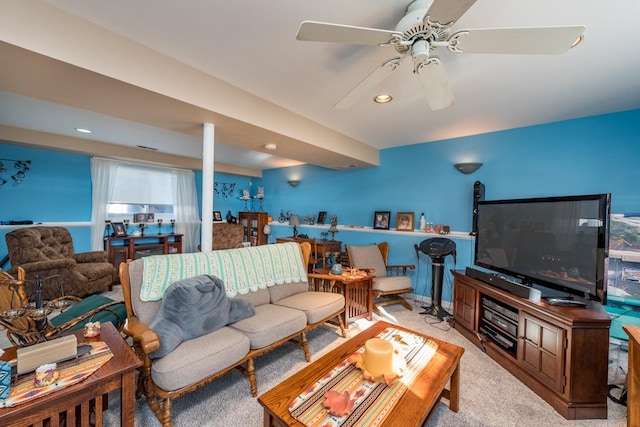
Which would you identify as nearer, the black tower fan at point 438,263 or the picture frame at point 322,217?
the black tower fan at point 438,263

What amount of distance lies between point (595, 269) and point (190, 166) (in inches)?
241

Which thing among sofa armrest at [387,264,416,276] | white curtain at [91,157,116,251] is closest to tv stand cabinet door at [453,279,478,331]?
sofa armrest at [387,264,416,276]

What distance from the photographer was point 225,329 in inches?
73.2

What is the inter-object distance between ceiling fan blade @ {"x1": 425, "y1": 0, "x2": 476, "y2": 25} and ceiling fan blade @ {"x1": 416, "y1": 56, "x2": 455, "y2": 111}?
9.9 inches

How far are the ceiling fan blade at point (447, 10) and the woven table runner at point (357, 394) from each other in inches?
67.8

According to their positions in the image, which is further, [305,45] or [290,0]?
[305,45]

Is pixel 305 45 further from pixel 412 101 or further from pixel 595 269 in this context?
pixel 595 269

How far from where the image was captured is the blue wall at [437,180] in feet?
8.59

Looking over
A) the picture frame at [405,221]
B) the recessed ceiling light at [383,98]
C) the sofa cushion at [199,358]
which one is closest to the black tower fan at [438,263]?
the picture frame at [405,221]

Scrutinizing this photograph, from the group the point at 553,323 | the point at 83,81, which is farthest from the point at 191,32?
the point at 553,323

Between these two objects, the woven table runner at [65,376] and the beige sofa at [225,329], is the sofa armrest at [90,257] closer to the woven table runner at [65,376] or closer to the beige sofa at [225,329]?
the beige sofa at [225,329]

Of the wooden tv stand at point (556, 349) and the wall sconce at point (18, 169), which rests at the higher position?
the wall sconce at point (18, 169)

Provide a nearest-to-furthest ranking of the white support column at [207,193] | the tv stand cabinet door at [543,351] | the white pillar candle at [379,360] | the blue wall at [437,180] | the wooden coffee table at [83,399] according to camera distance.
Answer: the wooden coffee table at [83,399]
the white pillar candle at [379,360]
the tv stand cabinet door at [543,351]
the white support column at [207,193]
the blue wall at [437,180]

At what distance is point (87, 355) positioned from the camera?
1255 mm
